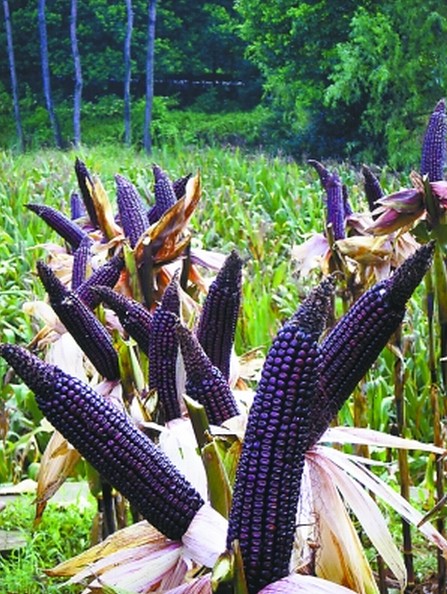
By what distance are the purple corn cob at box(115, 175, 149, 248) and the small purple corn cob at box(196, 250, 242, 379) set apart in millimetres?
548

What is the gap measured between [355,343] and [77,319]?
0.46 m

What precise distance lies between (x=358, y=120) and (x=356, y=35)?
142 cm

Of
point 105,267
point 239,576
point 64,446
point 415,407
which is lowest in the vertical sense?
point 415,407

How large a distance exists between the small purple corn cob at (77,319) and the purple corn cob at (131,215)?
1.18ft

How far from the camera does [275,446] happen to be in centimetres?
68

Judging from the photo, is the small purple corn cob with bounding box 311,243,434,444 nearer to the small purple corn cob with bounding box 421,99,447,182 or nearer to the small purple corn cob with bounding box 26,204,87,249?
the small purple corn cob with bounding box 421,99,447,182

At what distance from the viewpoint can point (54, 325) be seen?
154 cm

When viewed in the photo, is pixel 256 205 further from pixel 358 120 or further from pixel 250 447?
pixel 358 120

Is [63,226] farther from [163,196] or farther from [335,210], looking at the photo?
[335,210]

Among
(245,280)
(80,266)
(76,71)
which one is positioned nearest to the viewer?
(80,266)

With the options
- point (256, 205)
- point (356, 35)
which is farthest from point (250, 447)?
point (356, 35)

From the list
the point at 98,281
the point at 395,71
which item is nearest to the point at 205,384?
the point at 98,281

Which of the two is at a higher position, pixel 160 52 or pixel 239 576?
pixel 160 52

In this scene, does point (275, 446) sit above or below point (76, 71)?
below
